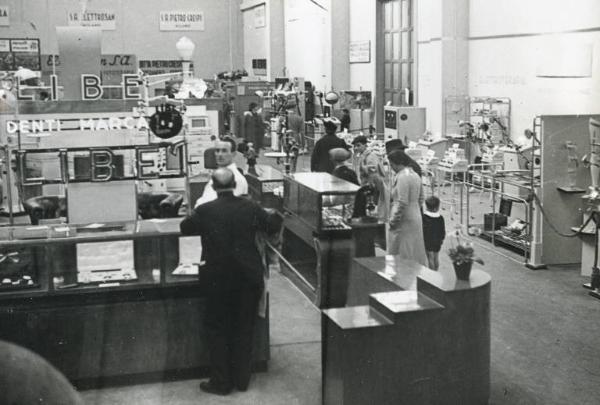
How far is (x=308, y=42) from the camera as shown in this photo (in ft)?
75.5

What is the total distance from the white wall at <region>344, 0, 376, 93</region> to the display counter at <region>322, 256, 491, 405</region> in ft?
49.5

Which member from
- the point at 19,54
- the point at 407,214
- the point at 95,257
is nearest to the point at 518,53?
the point at 407,214

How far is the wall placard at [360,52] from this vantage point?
66.0ft

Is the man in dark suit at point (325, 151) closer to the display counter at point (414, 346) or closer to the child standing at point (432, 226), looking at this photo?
the child standing at point (432, 226)

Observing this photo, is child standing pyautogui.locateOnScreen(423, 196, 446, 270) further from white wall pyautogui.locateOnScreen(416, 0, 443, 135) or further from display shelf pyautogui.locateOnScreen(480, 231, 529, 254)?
white wall pyautogui.locateOnScreen(416, 0, 443, 135)

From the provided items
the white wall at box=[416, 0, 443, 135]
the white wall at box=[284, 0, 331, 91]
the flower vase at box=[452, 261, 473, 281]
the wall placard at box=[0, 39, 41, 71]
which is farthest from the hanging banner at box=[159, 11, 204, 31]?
the flower vase at box=[452, 261, 473, 281]

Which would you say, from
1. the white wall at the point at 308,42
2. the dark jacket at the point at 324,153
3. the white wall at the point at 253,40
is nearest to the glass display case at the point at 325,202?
the dark jacket at the point at 324,153

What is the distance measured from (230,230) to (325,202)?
285 centimetres

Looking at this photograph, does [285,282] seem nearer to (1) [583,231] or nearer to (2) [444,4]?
(1) [583,231]

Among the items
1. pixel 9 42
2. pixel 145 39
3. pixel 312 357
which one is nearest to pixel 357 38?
pixel 145 39

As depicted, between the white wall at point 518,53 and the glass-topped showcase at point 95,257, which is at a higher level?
the white wall at point 518,53

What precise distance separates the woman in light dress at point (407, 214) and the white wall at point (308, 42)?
14376 millimetres

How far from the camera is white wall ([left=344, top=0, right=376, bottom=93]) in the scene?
65.1 feet

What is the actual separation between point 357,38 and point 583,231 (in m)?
13.0
